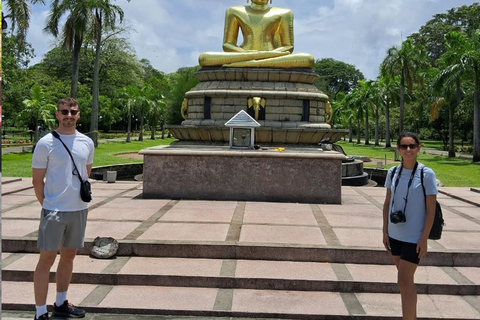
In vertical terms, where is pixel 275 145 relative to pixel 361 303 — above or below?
above

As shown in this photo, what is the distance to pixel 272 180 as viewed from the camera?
31.3ft

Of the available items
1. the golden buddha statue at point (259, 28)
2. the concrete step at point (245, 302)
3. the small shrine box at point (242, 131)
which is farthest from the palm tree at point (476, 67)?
the concrete step at point (245, 302)

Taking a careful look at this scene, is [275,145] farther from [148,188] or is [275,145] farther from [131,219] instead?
[131,219]

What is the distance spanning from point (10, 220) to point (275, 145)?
7.62m

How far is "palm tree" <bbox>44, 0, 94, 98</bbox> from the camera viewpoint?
27.7m

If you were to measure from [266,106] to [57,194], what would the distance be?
385 inches

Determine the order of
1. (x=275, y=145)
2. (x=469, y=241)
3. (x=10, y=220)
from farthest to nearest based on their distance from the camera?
(x=275, y=145) < (x=10, y=220) < (x=469, y=241)

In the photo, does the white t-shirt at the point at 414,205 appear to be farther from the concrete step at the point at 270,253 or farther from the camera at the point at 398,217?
the concrete step at the point at 270,253

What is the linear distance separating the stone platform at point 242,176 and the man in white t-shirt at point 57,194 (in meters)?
5.35

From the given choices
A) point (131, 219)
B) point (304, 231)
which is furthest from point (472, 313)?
point (131, 219)

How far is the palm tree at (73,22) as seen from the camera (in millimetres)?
Result: 27688

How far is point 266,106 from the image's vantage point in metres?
13.3

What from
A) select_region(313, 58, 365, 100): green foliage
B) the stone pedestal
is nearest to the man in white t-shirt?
the stone pedestal

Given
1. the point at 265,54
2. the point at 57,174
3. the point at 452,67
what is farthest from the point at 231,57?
the point at 452,67
